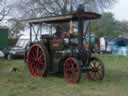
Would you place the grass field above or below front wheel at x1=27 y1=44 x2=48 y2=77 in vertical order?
below

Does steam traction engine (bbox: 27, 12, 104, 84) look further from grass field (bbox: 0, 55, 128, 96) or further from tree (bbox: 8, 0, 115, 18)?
tree (bbox: 8, 0, 115, 18)

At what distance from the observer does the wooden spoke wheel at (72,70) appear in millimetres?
10766

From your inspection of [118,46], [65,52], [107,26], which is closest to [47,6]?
[118,46]

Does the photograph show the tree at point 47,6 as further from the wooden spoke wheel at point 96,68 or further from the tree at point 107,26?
the wooden spoke wheel at point 96,68

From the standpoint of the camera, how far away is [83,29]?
11.4m

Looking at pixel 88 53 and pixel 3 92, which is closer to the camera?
pixel 3 92

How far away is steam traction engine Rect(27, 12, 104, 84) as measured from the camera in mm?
11180

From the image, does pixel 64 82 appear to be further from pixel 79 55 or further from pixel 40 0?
pixel 40 0

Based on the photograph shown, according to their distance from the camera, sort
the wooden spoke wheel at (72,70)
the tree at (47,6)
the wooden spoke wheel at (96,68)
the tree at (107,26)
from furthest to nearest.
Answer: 1. the tree at (107,26)
2. the tree at (47,6)
3. the wooden spoke wheel at (96,68)
4. the wooden spoke wheel at (72,70)

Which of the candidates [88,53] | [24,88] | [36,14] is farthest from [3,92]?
[36,14]

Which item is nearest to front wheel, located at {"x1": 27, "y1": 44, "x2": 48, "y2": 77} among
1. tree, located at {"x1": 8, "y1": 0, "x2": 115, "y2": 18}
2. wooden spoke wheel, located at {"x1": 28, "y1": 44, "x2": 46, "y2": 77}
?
wooden spoke wheel, located at {"x1": 28, "y1": 44, "x2": 46, "y2": 77}

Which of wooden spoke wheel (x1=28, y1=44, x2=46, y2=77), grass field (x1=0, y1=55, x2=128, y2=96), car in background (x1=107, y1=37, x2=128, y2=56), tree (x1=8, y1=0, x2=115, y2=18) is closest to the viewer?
grass field (x1=0, y1=55, x2=128, y2=96)

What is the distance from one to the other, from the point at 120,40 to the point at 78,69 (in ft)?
77.1

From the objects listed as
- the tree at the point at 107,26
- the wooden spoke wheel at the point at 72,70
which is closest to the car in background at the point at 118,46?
the wooden spoke wheel at the point at 72,70
